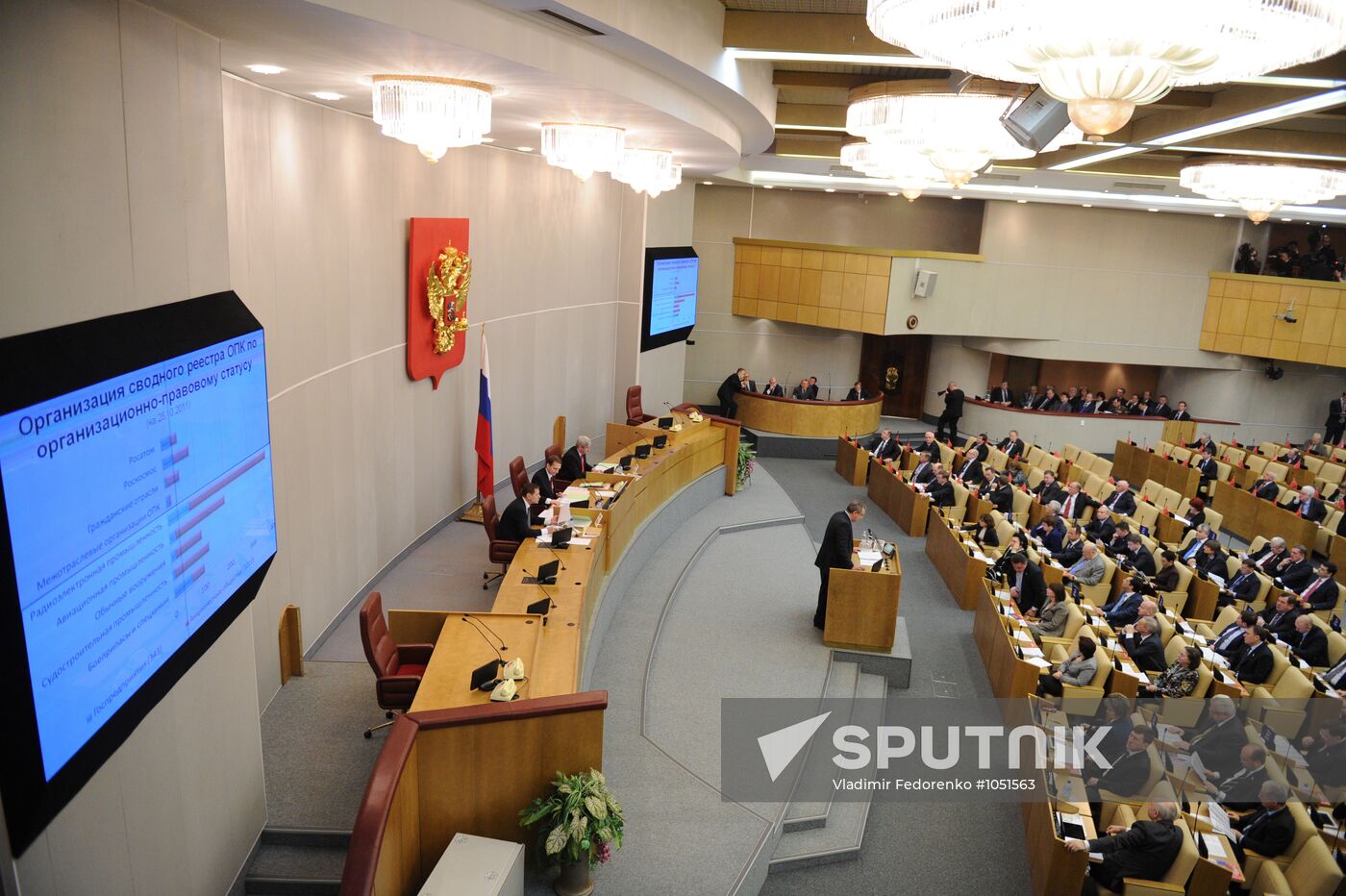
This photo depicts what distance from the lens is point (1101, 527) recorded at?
1191 centimetres

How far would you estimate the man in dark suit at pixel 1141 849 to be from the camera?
18.4 feet

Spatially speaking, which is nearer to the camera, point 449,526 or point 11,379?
point 11,379

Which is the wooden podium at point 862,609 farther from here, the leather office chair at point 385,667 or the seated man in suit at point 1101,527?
the seated man in suit at point 1101,527

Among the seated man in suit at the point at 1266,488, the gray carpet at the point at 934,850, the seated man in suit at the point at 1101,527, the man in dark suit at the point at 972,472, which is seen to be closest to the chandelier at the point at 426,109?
the gray carpet at the point at 934,850

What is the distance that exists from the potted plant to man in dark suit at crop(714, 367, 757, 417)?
43.7 ft

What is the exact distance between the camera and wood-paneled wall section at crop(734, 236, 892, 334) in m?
18.2

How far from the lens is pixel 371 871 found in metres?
3.68

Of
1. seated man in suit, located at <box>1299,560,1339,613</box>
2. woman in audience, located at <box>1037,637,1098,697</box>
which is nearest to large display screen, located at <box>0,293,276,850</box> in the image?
woman in audience, located at <box>1037,637,1098,697</box>

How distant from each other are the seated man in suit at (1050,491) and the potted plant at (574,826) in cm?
1010

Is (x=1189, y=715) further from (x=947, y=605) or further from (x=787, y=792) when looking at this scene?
(x=787, y=792)

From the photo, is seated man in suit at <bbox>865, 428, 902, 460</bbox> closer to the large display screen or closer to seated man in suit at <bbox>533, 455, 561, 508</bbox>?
seated man in suit at <bbox>533, 455, 561, 508</bbox>

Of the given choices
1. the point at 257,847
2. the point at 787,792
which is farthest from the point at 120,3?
the point at 787,792

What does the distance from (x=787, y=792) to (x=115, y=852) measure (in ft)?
13.9

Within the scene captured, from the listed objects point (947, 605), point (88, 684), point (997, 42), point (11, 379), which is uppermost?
point (997, 42)
